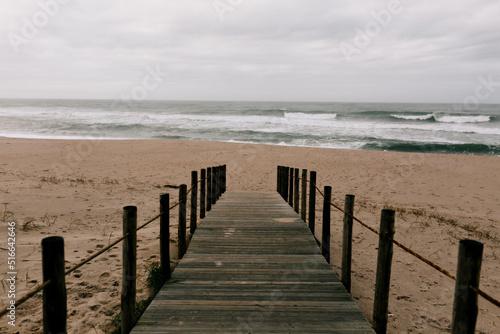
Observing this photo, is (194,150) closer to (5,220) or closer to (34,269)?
(5,220)

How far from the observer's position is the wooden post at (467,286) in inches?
82.0

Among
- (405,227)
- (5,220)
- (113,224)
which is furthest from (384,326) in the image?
(5,220)

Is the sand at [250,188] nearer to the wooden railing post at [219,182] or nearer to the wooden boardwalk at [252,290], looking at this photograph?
the wooden boardwalk at [252,290]

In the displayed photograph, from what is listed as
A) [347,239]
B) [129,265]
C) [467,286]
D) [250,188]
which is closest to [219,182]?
[250,188]

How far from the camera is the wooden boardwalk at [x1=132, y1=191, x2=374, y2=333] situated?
3.08 metres

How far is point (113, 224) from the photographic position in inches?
305

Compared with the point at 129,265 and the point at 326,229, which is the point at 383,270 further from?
the point at 129,265

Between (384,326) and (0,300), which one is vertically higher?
(384,326)

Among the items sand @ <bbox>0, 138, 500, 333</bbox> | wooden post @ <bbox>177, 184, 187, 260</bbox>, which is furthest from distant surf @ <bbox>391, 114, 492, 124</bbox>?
wooden post @ <bbox>177, 184, 187, 260</bbox>

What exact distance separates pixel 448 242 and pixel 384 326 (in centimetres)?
528

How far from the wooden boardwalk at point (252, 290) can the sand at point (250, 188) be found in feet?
2.82

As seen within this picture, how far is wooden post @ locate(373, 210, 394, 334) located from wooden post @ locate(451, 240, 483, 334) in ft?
3.28

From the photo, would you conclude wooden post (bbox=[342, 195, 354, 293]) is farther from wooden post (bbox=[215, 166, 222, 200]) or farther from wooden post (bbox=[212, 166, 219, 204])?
wooden post (bbox=[215, 166, 222, 200])

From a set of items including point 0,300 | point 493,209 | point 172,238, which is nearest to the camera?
point 0,300
